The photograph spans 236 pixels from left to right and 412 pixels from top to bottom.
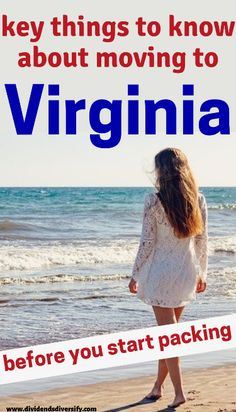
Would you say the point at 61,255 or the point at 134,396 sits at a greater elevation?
the point at 134,396

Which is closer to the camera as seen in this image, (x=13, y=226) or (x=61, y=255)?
(x=61, y=255)

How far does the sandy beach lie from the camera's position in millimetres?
5852

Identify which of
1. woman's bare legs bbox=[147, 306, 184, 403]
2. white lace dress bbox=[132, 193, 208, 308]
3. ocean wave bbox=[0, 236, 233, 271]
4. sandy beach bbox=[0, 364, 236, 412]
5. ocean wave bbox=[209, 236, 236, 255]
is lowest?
ocean wave bbox=[209, 236, 236, 255]

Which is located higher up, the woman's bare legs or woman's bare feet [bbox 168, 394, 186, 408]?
the woman's bare legs

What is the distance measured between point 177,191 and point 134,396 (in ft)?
5.43

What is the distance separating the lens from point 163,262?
5.63m

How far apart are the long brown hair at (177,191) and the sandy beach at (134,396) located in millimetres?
1255

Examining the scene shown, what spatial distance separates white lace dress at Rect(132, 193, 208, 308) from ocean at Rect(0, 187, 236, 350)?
9.44 ft

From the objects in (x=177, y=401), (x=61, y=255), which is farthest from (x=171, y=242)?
(x=61, y=255)

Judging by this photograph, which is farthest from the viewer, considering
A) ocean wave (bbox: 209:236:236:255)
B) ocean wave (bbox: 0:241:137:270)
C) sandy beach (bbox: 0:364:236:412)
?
ocean wave (bbox: 209:236:236:255)

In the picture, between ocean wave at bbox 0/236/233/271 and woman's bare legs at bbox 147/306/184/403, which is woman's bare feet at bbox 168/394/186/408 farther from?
ocean wave at bbox 0/236/233/271

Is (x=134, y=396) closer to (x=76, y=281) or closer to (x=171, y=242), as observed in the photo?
(x=171, y=242)

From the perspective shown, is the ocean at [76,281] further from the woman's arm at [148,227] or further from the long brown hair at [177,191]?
the long brown hair at [177,191]

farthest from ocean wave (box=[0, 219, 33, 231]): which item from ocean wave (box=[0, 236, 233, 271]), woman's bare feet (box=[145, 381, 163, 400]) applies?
woman's bare feet (box=[145, 381, 163, 400])
